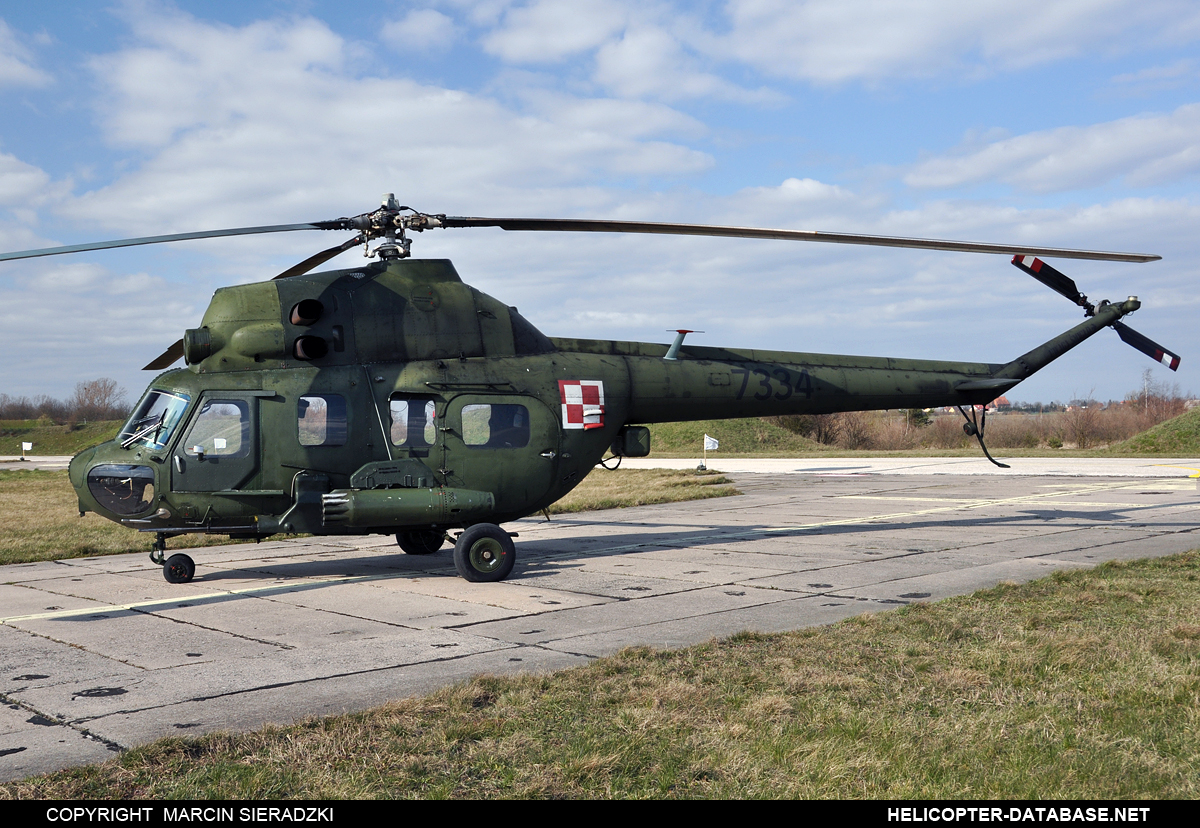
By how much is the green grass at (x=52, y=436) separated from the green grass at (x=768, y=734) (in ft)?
256

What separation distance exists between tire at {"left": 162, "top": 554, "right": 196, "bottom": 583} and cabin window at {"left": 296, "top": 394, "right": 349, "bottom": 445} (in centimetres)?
216

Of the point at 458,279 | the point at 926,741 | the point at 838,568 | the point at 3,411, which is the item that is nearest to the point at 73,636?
the point at 458,279

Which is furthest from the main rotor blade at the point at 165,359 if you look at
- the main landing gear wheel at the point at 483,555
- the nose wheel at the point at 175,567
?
the main landing gear wheel at the point at 483,555

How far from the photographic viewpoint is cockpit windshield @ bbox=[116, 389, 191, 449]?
33.5 feet

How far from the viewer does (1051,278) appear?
15398 mm

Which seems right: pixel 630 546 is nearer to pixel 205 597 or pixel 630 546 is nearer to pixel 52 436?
pixel 205 597

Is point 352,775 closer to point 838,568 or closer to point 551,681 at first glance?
point 551,681

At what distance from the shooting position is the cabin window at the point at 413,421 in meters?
10.8

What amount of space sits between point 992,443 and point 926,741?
4877 cm

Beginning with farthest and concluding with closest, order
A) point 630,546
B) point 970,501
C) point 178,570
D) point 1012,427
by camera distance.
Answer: point 1012,427 → point 970,501 → point 630,546 → point 178,570

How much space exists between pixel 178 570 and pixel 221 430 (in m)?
1.94

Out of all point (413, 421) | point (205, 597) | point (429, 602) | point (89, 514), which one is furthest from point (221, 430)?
point (89, 514)

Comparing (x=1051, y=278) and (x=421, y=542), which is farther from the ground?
(x=1051, y=278)

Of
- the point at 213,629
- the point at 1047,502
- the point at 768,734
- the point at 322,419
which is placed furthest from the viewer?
the point at 1047,502
